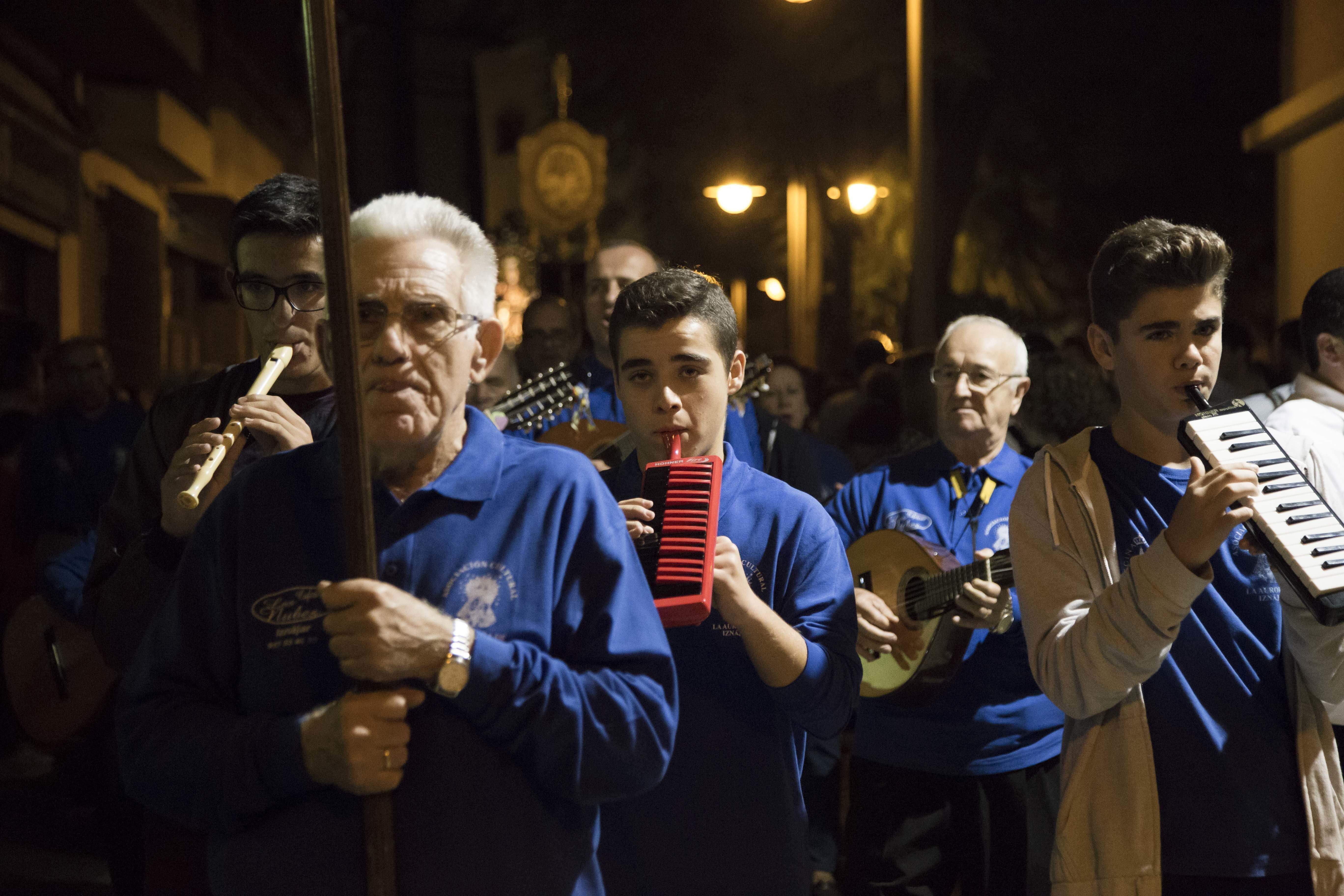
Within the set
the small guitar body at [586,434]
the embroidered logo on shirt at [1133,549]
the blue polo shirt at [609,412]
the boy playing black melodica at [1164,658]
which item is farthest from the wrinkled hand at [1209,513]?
the small guitar body at [586,434]

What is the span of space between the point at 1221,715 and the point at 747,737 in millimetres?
967

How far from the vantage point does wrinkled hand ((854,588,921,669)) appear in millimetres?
3629

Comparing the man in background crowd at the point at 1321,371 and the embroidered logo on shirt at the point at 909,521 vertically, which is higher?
the man in background crowd at the point at 1321,371

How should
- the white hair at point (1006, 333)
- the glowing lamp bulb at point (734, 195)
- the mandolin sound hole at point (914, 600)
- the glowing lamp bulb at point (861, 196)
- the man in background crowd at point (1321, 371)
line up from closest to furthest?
the man in background crowd at point (1321, 371) < the mandolin sound hole at point (914, 600) < the white hair at point (1006, 333) < the glowing lamp bulb at point (861, 196) < the glowing lamp bulb at point (734, 195)

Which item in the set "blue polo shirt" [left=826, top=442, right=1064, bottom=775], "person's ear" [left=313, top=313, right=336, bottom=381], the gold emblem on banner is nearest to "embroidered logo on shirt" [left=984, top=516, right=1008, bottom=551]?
"blue polo shirt" [left=826, top=442, right=1064, bottom=775]

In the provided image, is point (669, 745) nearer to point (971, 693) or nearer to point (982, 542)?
point (971, 693)

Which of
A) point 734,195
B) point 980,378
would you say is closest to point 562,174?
point 734,195

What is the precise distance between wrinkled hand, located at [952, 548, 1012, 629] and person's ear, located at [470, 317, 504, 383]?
77.5 inches

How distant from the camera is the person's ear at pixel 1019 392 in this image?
4250 mm

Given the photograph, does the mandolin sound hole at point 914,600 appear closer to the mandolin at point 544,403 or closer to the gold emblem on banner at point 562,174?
the mandolin at point 544,403

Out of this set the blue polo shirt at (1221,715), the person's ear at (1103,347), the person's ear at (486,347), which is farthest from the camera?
the person's ear at (1103,347)

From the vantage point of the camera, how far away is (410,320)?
1885mm

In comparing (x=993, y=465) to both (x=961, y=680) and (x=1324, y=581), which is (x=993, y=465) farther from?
(x=1324, y=581)

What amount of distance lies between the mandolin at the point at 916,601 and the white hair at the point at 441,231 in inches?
73.7
